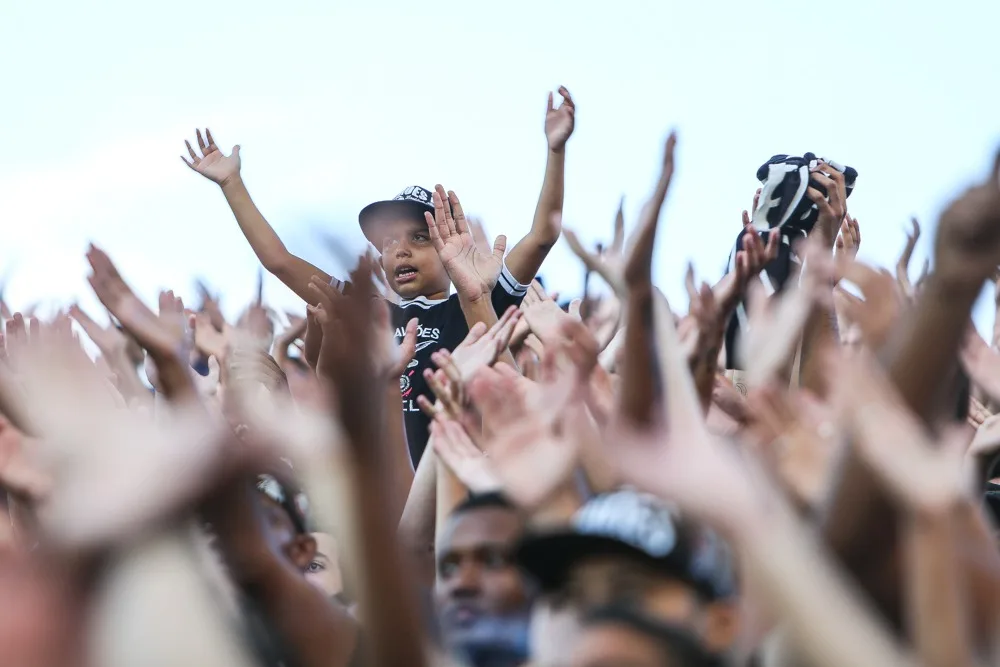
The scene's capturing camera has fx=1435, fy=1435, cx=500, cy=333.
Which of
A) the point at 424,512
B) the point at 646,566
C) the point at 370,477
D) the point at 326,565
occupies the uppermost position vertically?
the point at 370,477

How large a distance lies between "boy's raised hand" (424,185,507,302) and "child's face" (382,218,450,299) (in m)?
0.58

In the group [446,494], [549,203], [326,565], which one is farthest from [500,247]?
[446,494]

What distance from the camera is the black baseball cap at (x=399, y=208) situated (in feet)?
19.9

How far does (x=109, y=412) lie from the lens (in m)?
2.25

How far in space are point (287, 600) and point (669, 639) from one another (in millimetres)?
705

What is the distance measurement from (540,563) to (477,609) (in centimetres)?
64

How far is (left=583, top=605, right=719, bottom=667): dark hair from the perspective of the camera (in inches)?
87.9

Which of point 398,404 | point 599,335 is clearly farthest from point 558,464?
point 599,335

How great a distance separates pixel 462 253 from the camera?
5.06 metres

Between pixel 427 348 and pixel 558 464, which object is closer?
pixel 558 464

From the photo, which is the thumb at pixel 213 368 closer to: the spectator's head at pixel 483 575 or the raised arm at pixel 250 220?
the raised arm at pixel 250 220

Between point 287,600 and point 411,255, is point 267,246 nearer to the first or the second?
point 411,255

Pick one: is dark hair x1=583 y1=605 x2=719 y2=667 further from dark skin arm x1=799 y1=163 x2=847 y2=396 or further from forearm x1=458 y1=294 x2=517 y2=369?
forearm x1=458 y1=294 x2=517 y2=369

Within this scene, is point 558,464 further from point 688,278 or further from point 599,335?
point 599,335
